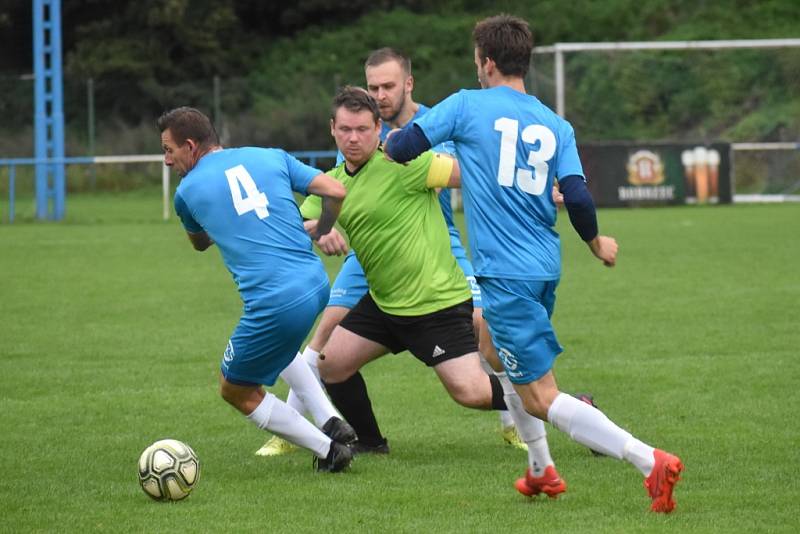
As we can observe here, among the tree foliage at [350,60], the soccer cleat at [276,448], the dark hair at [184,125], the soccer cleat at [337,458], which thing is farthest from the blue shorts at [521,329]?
the tree foliage at [350,60]

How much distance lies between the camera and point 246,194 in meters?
5.74

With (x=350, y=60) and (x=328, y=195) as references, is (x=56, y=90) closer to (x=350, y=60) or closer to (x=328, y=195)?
(x=350, y=60)

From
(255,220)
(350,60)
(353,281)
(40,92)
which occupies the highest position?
(350,60)

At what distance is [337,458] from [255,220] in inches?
43.8

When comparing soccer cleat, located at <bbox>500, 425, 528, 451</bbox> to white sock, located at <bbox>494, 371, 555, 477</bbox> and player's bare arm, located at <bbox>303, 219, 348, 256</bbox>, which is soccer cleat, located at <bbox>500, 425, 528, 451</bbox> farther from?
player's bare arm, located at <bbox>303, 219, 348, 256</bbox>

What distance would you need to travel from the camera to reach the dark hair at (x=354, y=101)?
594 centimetres

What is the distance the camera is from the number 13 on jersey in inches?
206

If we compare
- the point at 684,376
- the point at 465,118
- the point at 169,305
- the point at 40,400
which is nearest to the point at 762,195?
the point at 169,305

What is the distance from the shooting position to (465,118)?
5.26m

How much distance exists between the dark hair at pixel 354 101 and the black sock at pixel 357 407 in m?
1.42

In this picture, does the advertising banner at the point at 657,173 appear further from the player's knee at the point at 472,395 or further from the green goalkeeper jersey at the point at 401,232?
the player's knee at the point at 472,395

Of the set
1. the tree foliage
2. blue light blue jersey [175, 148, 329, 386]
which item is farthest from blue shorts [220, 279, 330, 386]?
the tree foliage

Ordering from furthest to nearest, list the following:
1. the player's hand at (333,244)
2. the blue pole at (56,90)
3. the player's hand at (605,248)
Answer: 1. the blue pole at (56,90)
2. the player's hand at (333,244)
3. the player's hand at (605,248)

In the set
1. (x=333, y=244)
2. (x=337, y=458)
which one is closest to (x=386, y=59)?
(x=333, y=244)
